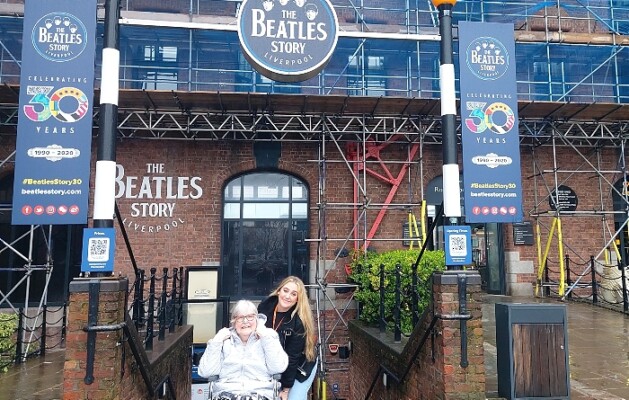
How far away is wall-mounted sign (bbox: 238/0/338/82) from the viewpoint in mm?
5141

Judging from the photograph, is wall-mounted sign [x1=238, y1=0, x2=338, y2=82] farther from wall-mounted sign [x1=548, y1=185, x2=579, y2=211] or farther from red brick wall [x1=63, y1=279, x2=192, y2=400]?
wall-mounted sign [x1=548, y1=185, x2=579, y2=211]

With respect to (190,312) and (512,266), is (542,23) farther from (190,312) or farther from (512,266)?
(190,312)

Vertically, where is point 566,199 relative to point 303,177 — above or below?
below

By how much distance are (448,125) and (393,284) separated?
3.67 meters

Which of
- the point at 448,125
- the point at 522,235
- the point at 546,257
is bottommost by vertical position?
the point at 546,257

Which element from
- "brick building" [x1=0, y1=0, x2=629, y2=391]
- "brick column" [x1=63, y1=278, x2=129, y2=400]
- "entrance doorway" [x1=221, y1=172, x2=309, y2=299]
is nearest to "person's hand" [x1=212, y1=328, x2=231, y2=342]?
"brick column" [x1=63, y1=278, x2=129, y2=400]

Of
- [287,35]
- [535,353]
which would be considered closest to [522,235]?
[535,353]

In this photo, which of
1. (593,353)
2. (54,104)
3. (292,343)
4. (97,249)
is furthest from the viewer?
(593,353)

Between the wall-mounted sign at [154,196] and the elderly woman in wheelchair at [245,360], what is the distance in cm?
761

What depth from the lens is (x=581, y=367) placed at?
20.0 ft

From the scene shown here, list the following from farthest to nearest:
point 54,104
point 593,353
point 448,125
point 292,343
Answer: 1. point 593,353
2. point 54,104
3. point 448,125
4. point 292,343

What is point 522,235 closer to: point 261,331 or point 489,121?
point 489,121

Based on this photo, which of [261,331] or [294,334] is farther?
[294,334]

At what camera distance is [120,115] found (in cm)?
975
